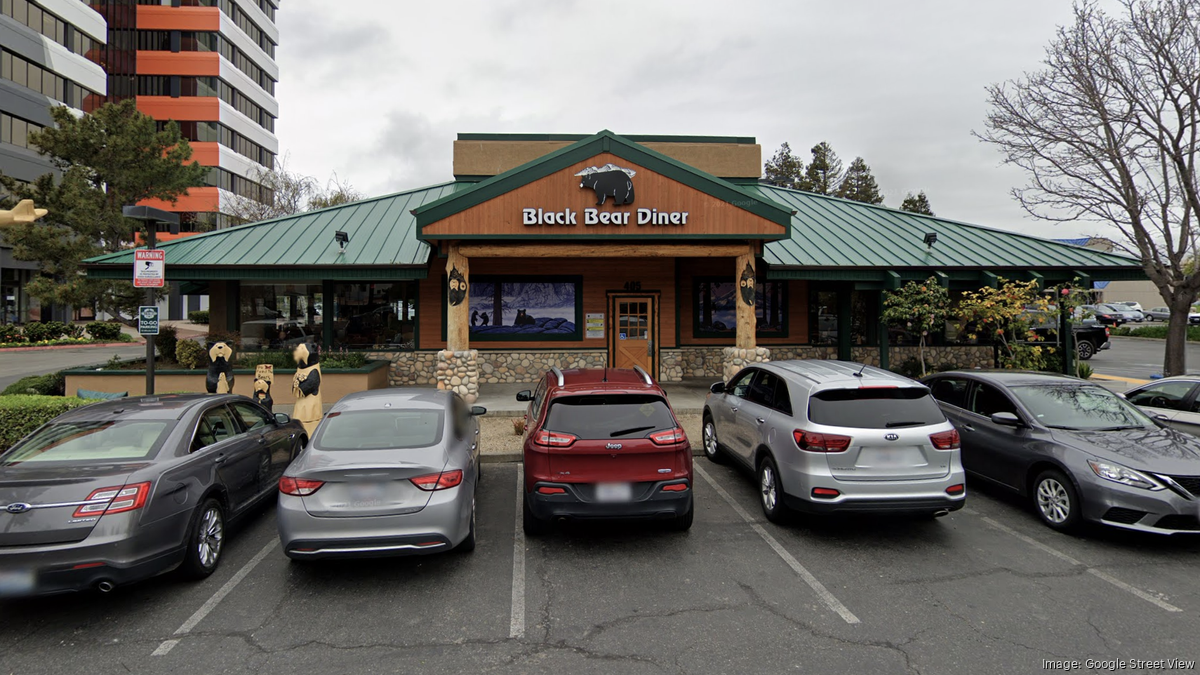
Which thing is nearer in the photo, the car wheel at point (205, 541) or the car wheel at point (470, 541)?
the car wheel at point (205, 541)

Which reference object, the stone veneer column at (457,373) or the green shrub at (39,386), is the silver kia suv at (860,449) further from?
the green shrub at (39,386)

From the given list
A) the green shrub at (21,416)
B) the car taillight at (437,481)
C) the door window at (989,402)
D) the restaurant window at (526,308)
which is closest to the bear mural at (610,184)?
the restaurant window at (526,308)

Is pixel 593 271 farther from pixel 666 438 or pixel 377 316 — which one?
pixel 666 438

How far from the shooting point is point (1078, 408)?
682cm

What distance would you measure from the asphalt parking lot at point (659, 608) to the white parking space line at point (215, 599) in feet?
0.06

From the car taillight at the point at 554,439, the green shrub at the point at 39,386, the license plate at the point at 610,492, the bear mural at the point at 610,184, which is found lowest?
the license plate at the point at 610,492

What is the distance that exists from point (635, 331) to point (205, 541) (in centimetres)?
1194

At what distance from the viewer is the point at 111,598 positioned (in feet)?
15.5

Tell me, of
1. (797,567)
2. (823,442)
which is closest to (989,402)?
(823,442)

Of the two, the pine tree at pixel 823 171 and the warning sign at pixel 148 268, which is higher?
the pine tree at pixel 823 171

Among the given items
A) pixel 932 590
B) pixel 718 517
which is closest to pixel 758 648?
pixel 932 590

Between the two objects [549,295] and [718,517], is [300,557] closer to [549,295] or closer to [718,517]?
[718,517]

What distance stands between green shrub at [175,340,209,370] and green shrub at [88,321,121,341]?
1003 inches

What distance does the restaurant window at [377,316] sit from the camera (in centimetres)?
1542
